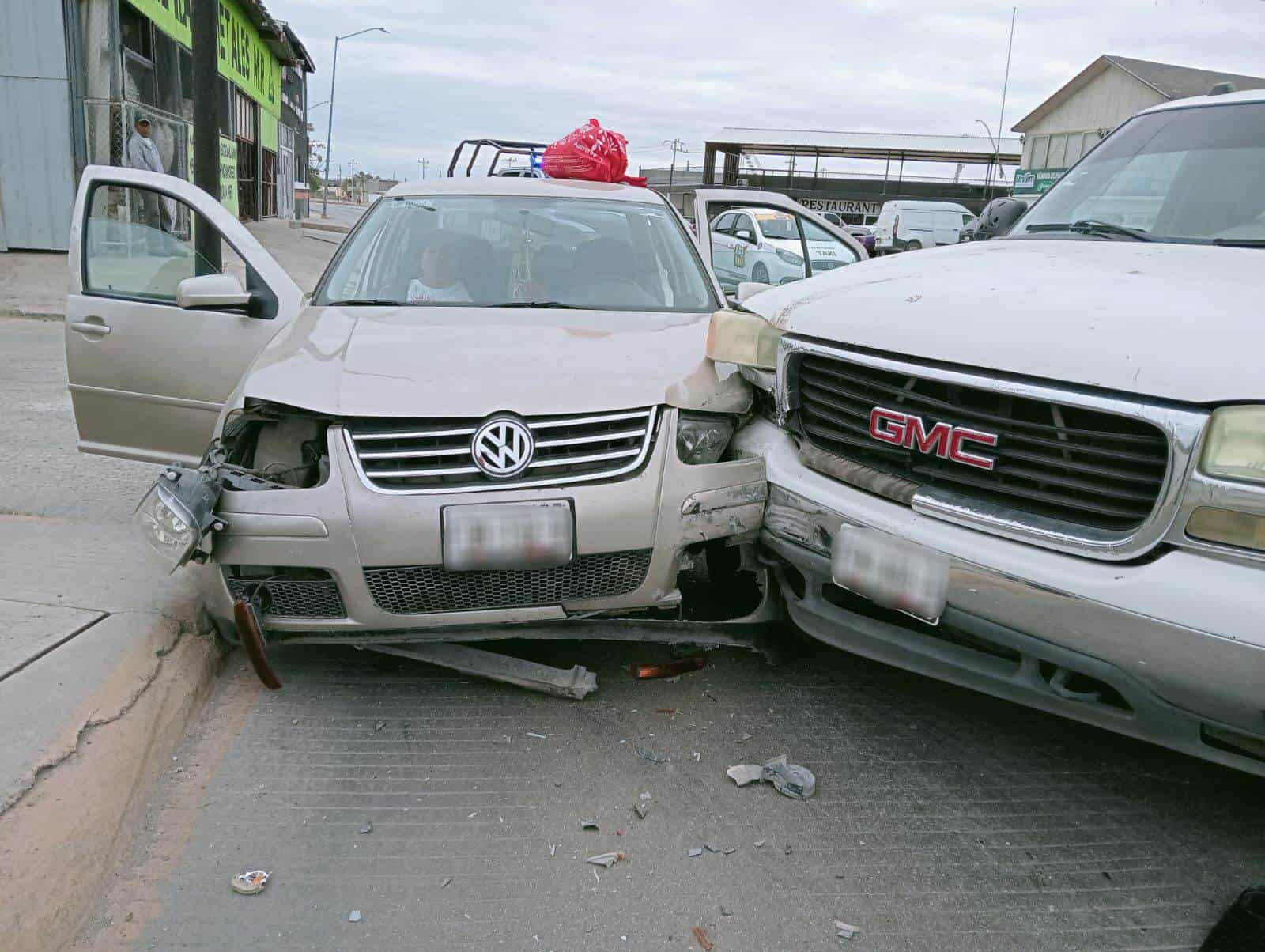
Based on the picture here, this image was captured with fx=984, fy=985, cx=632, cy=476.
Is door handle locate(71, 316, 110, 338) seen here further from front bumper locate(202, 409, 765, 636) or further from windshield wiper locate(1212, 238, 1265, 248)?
windshield wiper locate(1212, 238, 1265, 248)

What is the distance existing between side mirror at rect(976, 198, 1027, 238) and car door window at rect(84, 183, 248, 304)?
10.4 feet

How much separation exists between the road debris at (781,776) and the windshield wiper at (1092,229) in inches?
78.9

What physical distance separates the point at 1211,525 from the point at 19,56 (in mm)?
15142

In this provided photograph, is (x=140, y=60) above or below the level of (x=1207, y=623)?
above

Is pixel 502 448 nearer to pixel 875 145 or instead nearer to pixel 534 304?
pixel 534 304

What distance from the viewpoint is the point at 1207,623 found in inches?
77.5

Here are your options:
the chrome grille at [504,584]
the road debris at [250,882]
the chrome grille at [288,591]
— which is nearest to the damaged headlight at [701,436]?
the chrome grille at [504,584]

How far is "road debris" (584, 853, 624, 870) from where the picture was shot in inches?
94.3

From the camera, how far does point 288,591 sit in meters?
2.90

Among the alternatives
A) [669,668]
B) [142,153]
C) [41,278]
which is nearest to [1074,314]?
[669,668]

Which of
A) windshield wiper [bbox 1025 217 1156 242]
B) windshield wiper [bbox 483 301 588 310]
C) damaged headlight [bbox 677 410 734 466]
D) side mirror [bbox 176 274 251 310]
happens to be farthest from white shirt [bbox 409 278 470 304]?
windshield wiper [bbox 1025 217 1156 242]

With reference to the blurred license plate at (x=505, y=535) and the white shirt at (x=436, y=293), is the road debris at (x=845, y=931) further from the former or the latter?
the white shirt at (x=436, y=293)

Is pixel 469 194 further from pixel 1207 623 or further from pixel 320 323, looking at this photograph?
pixel 1207 623

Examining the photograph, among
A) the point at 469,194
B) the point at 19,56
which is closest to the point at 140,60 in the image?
the point at 19,56
